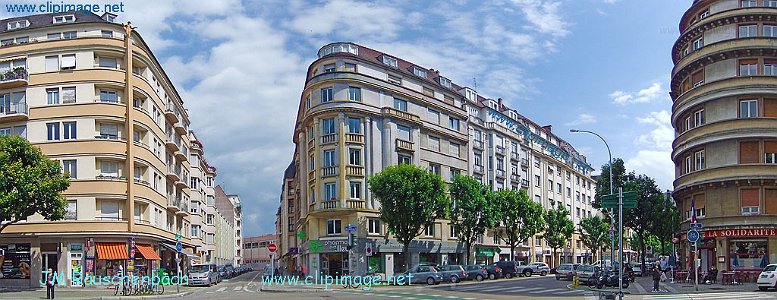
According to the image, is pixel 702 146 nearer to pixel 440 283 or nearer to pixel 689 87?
pixel 689 87

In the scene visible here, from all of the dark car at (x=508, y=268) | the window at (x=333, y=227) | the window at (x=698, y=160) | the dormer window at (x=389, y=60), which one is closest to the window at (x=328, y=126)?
the window at (x=333, y=227)

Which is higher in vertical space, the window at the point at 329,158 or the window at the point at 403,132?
the window at the point at 403,132

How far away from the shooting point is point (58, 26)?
54875 millimetres

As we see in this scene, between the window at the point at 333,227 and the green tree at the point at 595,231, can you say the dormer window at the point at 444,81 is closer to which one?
the window at the point at 333,227

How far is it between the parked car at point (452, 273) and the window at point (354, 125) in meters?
16.1

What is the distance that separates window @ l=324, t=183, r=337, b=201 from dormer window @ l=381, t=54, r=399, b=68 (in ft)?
44.4

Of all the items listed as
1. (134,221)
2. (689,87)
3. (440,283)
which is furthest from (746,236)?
(134,221)

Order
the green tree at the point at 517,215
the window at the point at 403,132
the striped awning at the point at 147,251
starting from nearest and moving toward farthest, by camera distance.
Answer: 1. the striped awning at the point at 147,251
2. the window at the point at 403,132
3. the green tree at the point at 517,215

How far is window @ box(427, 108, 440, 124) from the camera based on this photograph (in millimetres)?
76375

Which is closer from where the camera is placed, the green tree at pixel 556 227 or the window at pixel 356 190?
the window at pixel 356 190

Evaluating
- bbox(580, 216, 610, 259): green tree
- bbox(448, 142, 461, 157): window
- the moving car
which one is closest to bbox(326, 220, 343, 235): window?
bbox(448, 142, 461, 157): window

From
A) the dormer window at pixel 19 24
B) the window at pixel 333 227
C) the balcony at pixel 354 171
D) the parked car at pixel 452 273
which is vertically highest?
the dormer window at pixel 19 24

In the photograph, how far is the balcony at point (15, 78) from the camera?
5312 centimetres

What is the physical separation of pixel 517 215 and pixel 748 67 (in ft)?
113
